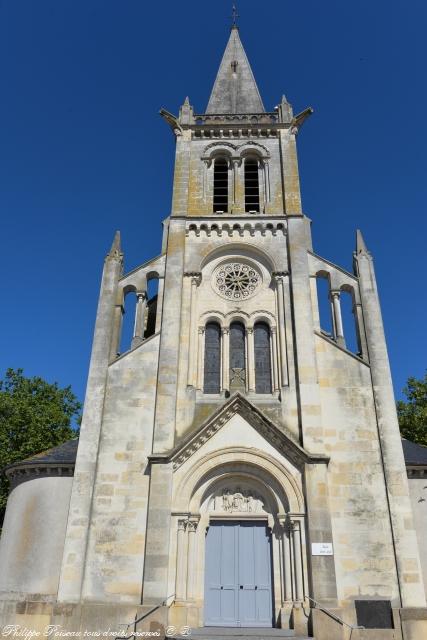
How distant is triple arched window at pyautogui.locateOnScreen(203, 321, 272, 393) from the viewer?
1536 cm

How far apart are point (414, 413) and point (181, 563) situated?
1771cm

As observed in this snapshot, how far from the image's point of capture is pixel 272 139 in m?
20.9

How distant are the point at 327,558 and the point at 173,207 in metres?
12.8

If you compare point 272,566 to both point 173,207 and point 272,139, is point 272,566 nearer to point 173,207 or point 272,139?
point 173,207

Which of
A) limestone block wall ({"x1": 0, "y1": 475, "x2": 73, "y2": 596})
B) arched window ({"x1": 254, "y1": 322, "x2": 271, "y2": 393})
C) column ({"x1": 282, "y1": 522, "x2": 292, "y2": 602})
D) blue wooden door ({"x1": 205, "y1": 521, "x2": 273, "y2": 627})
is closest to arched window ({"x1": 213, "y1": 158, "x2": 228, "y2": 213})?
arched window ({"x1": 254, "y1": 322, "x2": 271, "y2": 393})

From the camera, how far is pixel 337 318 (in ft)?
52.4

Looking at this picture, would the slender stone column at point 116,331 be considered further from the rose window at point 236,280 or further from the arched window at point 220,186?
the arched window at point 220,186

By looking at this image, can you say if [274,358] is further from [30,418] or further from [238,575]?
[30,418]

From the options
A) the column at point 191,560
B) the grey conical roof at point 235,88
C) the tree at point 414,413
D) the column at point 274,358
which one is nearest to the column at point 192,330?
the column at point 274,358

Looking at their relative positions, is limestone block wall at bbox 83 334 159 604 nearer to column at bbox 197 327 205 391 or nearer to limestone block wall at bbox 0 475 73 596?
limestone block wall at bbox 0 475 73 596

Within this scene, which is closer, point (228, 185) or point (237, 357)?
point (237, 357)

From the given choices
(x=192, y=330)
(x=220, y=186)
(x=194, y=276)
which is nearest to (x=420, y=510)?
(x=192, y=330)

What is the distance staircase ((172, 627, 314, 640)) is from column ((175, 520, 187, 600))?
3.04 ft

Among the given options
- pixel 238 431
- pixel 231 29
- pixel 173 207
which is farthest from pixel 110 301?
pixel 231 29
